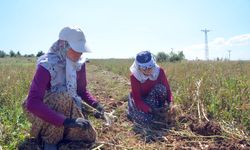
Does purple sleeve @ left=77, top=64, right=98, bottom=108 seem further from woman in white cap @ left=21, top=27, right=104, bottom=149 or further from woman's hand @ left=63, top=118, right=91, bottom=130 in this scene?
woman's hand @ left=63, top=118, right=91, bottom=130

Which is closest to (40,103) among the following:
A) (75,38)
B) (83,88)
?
(75,38)

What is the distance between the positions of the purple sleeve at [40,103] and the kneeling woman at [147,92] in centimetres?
132

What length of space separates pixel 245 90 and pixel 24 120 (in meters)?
2.56

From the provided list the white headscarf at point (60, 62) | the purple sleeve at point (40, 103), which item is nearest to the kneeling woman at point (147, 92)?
the white headscarf at point (60, 62)

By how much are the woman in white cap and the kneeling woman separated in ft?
3.00

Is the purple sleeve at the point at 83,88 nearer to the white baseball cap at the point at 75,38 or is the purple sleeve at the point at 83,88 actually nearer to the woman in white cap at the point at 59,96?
the woman in white cap at the point at 59,96

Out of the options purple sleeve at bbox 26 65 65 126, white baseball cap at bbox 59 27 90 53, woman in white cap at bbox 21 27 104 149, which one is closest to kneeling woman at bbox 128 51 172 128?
woman in white cap at bbox 21 27 104 149

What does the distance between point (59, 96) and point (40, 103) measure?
0.71 feet

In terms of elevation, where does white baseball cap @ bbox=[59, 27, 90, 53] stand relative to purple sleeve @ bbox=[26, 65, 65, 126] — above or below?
above

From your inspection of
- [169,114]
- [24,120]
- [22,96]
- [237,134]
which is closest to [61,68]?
[24,120]

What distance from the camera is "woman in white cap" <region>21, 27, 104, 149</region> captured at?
2.94 m

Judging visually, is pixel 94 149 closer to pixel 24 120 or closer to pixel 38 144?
pixel 38 144

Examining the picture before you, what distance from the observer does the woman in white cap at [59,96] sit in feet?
9.64

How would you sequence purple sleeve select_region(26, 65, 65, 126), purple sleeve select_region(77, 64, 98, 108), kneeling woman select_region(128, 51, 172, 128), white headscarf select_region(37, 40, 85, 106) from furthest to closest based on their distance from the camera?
kneeling woman select_region(128, 51, 172, 128), purple sleeve select_region(77, 64, 98, 108), white headscarf select_region(37, 40, 85, 106), purple sleeve select_region(26, 65, 65, 126)
